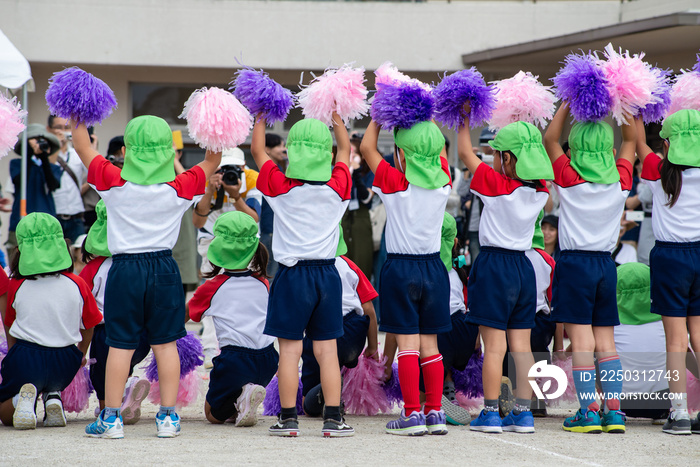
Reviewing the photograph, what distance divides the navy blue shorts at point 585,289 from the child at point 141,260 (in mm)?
2089

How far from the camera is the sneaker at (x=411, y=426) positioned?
462cm

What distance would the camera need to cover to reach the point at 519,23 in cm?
1284

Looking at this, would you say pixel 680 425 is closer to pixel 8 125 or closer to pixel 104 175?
pixel 104 175

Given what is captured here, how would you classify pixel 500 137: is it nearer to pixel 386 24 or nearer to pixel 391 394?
pixel 391 394

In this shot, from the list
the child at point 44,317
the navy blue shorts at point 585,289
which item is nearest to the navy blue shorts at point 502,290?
the navy blue shorts at point 585,289

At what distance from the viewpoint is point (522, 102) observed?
16.6ft

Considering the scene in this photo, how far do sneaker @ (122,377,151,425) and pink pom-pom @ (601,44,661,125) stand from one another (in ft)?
9.86

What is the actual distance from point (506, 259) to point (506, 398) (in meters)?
0.90

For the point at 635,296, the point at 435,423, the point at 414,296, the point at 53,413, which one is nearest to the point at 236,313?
the point at 414,296

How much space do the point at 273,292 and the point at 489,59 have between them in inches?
326

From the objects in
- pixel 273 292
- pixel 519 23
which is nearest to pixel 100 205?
pixel 273 292

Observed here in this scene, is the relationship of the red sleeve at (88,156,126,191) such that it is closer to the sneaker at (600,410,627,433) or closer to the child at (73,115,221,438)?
the child at (73,115,221,438)

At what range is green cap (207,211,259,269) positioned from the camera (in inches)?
194

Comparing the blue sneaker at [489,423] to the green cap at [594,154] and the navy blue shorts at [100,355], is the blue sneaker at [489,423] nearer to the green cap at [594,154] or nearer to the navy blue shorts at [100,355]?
the green cap at [594,154]
